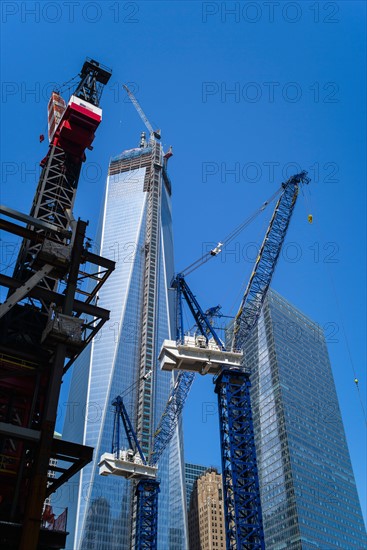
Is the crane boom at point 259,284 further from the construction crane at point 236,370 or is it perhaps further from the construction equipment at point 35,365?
the construction equipment at point 35,365

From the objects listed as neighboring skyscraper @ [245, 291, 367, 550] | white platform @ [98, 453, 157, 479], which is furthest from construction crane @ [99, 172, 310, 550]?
neighboring skyscraper @ [245, 291, 367, 550]

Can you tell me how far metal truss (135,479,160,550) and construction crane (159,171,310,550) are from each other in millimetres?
31274

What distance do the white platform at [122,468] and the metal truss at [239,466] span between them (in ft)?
113

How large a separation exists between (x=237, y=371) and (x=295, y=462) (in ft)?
400

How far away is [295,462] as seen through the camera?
165625mm

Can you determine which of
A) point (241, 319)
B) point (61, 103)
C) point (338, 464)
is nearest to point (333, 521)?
point (338, 464)

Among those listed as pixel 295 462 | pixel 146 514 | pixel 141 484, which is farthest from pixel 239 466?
pixel 295 462

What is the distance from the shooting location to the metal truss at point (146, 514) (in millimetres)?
84875

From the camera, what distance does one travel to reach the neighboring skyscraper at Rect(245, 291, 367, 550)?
157 metres

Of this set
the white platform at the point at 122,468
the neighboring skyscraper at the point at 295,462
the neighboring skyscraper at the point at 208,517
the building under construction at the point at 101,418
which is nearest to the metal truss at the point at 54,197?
the building under construction at the point at 101,418

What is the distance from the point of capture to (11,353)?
2756cm

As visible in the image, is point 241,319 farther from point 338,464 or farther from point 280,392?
point 338,464

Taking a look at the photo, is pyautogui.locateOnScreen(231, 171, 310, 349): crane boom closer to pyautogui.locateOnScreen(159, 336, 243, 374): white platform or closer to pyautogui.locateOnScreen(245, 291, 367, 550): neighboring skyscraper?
pyautogui.locateOnScreen(159, 336, 243, 374): white platform

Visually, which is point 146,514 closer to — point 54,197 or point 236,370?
point 236,370
